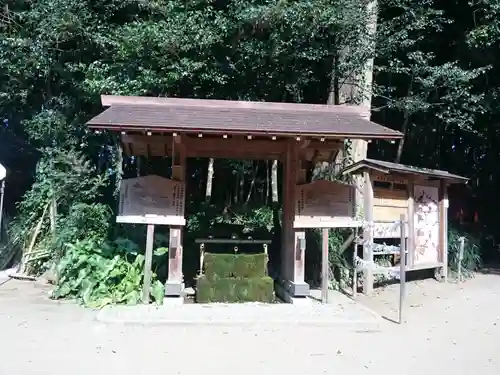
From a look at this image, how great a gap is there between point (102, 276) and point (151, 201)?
141cm

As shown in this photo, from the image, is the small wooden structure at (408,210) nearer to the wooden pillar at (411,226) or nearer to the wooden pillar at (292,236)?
the wooden pillar at (411,226)

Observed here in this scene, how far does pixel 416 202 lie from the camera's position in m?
9.84

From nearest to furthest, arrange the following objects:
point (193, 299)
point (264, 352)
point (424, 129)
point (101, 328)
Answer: point (264, 352) < point (101, 328) < point (193, 299) < point (424, 129)

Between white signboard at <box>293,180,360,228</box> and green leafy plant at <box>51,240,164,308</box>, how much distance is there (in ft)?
7.81

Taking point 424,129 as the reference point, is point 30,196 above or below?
below

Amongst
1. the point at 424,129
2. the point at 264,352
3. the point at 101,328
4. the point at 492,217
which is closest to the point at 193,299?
the point at 101,328

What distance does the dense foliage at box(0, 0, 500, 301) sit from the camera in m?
9.43

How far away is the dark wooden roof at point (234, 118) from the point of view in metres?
6.30

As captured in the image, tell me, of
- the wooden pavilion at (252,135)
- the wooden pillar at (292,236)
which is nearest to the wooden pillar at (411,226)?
the wooden pavilion at (252,135)

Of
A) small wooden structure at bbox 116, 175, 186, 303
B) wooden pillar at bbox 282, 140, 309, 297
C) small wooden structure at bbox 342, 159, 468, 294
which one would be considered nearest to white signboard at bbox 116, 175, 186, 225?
small wooden structure at bbox 116, 175, 186, 303

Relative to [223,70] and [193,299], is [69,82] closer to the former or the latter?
[223,70]

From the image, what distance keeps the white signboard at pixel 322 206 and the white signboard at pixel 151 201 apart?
1770mm

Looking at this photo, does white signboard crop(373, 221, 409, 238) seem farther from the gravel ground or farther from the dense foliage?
the gravel ground

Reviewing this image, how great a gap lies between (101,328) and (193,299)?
2.10 metres
